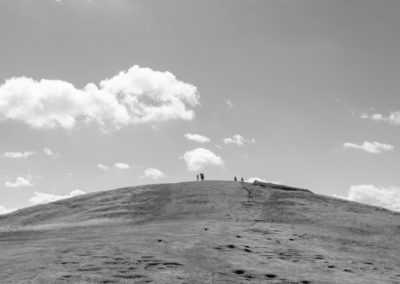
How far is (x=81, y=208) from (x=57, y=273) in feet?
148

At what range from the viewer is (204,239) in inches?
1232

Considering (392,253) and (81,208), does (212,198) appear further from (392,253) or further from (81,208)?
(392,253)

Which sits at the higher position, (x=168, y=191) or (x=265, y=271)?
(x=168, y=191)

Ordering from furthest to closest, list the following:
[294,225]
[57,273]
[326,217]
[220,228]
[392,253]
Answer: [326,217]
[294,225]
[220,228]
[392,253]
[57,273]

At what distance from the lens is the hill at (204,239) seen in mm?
19797

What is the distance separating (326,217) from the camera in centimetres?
5109

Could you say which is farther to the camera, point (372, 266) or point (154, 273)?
point (372, 266)

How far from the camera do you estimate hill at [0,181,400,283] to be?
1980 centimetres

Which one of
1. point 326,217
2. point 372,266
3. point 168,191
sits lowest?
point 372,266

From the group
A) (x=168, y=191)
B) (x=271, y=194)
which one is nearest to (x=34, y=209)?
(x=168, y=191)

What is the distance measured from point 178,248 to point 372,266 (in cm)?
1248

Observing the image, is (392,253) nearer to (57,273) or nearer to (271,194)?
(57,273)

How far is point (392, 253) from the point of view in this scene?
112 ft

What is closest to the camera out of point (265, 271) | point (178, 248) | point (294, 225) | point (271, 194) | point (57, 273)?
point (57, 273)
